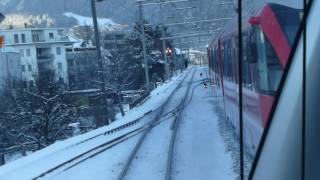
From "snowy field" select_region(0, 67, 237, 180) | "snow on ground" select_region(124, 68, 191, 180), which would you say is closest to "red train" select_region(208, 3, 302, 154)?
"snowy field" select_region(0, 67, 237, 180)

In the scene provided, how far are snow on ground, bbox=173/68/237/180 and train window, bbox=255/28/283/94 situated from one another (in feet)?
14.4

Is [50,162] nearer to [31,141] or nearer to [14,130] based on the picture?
[31,141]

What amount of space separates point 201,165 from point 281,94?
10652mm

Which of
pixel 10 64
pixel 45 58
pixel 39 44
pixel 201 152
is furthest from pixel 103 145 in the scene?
pixel 39 44

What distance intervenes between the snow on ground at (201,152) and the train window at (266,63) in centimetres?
438

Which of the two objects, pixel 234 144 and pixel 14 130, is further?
pixel 14 130

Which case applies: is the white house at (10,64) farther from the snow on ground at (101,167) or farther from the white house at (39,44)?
the snow on ground at (101,167)

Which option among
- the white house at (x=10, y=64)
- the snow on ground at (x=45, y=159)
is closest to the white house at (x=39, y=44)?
the white house at (x=10, y=64)

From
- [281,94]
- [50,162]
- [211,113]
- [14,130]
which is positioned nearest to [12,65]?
[14,130]

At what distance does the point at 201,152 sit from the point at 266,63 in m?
8.36

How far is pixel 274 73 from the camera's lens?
5.72 metres

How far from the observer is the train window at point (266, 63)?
5.94m

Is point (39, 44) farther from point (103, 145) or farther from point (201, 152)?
point (201, 152)

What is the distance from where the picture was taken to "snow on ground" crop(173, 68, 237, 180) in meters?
11.8
